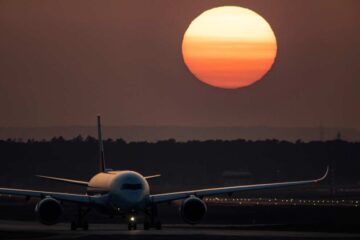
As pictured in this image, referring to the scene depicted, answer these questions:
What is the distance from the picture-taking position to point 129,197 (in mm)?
72812

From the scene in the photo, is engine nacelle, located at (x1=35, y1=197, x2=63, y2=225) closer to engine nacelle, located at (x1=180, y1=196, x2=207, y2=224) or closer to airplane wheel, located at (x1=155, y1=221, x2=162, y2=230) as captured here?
airplane wheel, located at (x1=155, y1=221, x2=162, y2=230)

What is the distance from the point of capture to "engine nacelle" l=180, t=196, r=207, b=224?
7438 cm

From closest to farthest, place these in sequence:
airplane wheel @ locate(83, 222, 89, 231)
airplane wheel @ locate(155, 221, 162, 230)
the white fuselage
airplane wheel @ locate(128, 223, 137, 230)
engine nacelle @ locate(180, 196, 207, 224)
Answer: airplane wheel @ locate(128, 223, 137, 230)
airplane wheel @ locate(155, 221, 162, 230)
the white fuselage
airplane wheel @ locate(83, 222, 89, 231)
engine nacelle @ locate(180, 196, 207, 224)

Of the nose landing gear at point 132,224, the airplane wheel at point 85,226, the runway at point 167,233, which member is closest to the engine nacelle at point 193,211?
the runway at point 167,233

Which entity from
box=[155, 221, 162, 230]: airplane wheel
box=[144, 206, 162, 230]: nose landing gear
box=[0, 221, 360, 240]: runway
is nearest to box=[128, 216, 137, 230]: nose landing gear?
box=[0, 221, 360, 240]: runway

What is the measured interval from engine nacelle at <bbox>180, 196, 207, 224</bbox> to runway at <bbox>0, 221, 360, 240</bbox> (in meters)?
0.54

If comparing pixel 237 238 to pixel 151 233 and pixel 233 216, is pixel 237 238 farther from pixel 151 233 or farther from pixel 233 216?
pixel 233 216

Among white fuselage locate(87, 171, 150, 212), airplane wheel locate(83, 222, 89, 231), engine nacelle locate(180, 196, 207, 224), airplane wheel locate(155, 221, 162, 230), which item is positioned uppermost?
white fuselage locate(87, 171, 150, 212)

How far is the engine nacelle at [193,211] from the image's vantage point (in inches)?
2928

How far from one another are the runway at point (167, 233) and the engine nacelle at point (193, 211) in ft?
1.77

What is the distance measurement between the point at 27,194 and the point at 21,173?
4924 inches

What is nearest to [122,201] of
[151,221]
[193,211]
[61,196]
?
[151,221]

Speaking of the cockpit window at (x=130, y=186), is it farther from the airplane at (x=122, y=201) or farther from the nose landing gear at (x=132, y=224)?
the nose landing gear at (x=132, y=224)

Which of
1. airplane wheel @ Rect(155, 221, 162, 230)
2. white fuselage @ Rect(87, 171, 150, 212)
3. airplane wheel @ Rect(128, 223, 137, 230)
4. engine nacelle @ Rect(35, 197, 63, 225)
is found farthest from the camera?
engine nacelle @ Rect(35, 197, 63, 225)
